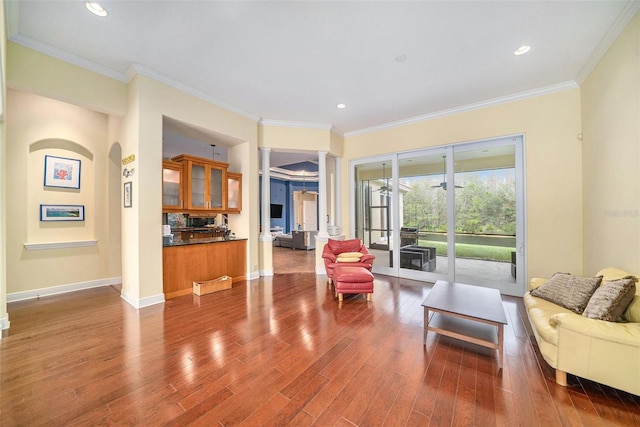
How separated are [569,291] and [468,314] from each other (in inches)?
45.6

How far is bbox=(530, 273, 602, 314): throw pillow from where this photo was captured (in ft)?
7.71

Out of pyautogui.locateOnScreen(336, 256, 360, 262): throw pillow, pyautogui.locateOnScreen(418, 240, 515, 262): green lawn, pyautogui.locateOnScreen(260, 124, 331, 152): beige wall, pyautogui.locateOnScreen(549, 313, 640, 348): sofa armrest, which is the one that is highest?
pyautogui.locateOnScreen(260, 124, 331, 152): beige wall

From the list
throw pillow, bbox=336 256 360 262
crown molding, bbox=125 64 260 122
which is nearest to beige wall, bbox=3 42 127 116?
crown molding, bbox=125 64 260 122

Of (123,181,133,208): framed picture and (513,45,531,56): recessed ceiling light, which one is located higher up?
(513,45,531,56): recessed ceiling light

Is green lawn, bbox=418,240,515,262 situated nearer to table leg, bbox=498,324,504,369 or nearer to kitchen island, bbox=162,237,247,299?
table leg, bbox=498,324,504,369

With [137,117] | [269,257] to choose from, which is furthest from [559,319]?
[137,117]

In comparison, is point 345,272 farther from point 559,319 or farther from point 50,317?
point 50,317

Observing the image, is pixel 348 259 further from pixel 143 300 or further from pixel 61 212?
pixel 61 212

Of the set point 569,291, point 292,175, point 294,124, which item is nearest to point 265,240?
point 294,124

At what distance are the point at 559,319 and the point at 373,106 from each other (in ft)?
13.1

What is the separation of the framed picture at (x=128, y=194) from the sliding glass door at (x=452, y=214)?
15.0ft

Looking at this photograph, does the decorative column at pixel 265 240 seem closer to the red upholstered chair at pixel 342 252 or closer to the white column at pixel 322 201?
the white column at pixel 322 201

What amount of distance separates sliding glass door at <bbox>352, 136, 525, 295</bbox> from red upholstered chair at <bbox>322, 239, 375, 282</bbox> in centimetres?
99

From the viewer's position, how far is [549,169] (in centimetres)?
379
